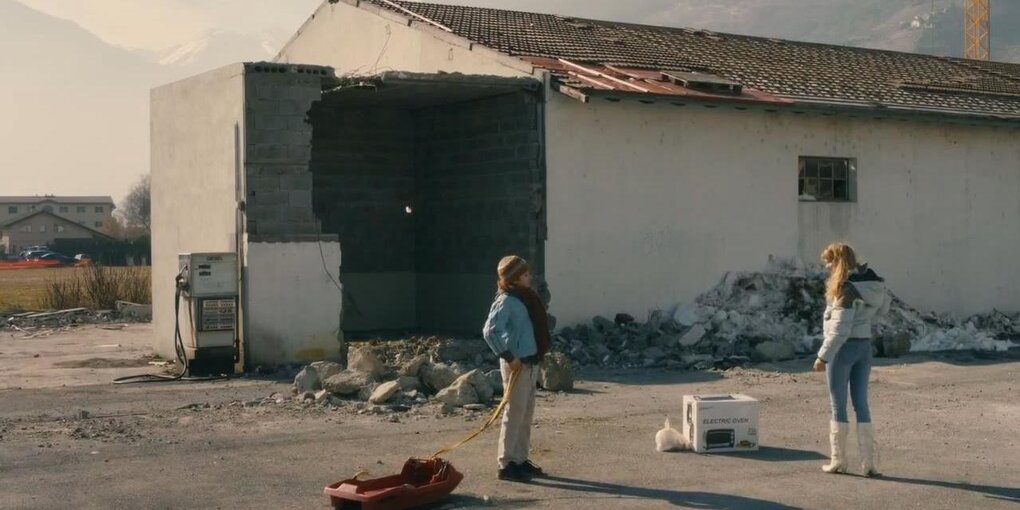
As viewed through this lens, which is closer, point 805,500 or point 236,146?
point 805,500

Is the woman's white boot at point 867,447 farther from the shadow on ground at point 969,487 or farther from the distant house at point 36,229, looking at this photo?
the distant house at point 36,229

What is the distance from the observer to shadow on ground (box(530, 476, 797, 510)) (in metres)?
8.75

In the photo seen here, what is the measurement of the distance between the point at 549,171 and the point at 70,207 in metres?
133

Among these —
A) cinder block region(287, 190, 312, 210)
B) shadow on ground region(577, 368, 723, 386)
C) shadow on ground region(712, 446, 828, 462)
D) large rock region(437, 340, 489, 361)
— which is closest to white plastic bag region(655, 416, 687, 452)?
shadow on ground region(712, 446, 828, 462)

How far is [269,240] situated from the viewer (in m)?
17.3

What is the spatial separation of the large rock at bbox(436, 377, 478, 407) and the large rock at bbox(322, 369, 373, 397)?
97 centimetres

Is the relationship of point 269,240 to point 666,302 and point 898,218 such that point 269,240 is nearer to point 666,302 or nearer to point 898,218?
point 666,302

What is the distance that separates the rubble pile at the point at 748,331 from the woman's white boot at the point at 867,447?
7759 mm

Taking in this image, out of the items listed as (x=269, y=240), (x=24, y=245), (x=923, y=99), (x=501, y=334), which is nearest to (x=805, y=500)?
(x=501, y=334)

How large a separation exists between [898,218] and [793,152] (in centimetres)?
278

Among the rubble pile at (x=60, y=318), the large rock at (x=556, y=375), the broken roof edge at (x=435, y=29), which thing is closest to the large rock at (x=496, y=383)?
the large rock at (x=556, y=375)

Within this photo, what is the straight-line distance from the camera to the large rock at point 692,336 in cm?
1895

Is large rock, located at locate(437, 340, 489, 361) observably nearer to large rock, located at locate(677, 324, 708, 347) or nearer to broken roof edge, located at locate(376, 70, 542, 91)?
large rock, located at locate(677, 324, 708, 347)

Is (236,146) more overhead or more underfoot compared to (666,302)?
more overhead
